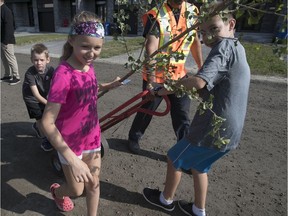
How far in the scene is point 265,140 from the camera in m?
4.07

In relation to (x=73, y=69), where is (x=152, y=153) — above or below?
below

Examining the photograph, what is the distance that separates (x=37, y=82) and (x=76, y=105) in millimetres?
1710

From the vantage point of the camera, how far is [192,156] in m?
2.22

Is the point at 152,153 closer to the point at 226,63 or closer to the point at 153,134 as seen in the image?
Result: the point at 153,134

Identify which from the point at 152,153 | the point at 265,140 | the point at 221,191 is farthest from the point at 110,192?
the point at 265,140

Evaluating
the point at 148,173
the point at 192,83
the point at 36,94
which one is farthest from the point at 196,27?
the point at 36,94

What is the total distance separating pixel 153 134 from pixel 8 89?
406 cm

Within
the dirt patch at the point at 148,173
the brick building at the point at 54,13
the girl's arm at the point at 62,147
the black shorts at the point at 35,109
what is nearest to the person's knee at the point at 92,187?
the dirt patch at the point at 148,173

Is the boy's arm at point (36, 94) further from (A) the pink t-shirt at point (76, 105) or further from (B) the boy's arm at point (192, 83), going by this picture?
(B) the boy's arm at point (192, 83)

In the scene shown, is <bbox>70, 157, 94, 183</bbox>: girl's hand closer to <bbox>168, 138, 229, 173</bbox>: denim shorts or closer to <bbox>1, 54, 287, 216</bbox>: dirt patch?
<bbox>168, 138, 229, 173</bbox>: denim shorts

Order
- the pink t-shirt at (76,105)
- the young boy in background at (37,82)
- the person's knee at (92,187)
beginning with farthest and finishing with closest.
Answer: the young boy in background at (37,82) → the person's knee at (92,187) → the pink t-shirt at (76,105)

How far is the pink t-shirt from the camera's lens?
5.84 feet

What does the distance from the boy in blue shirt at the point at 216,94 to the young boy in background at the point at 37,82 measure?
1794 mm

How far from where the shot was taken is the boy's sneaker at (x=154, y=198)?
2.63 meters
